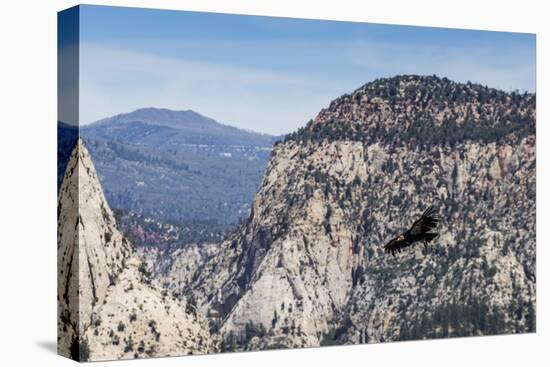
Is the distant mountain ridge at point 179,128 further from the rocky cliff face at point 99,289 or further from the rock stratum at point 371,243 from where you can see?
the rock stratum at point 371,243

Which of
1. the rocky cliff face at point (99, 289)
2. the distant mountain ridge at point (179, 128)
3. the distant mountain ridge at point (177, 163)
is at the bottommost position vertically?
the rocky cliff face at point (99, 289)

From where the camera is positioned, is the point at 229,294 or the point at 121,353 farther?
the point at 229,294

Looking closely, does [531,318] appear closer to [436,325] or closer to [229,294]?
[436,325]

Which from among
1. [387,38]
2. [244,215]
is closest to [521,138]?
[387,38]

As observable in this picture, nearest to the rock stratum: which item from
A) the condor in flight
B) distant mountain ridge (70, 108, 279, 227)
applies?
the condor in flight

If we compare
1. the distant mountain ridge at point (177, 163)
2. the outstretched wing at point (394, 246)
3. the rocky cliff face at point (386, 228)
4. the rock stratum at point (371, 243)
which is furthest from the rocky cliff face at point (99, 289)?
the outstretched wing at point (394, 246)

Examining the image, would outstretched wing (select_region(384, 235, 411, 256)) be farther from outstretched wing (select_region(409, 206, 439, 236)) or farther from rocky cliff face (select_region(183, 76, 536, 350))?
outstretched wing (select_region(409, 206, 439, 236))

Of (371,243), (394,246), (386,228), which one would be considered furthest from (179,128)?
(394,246)
